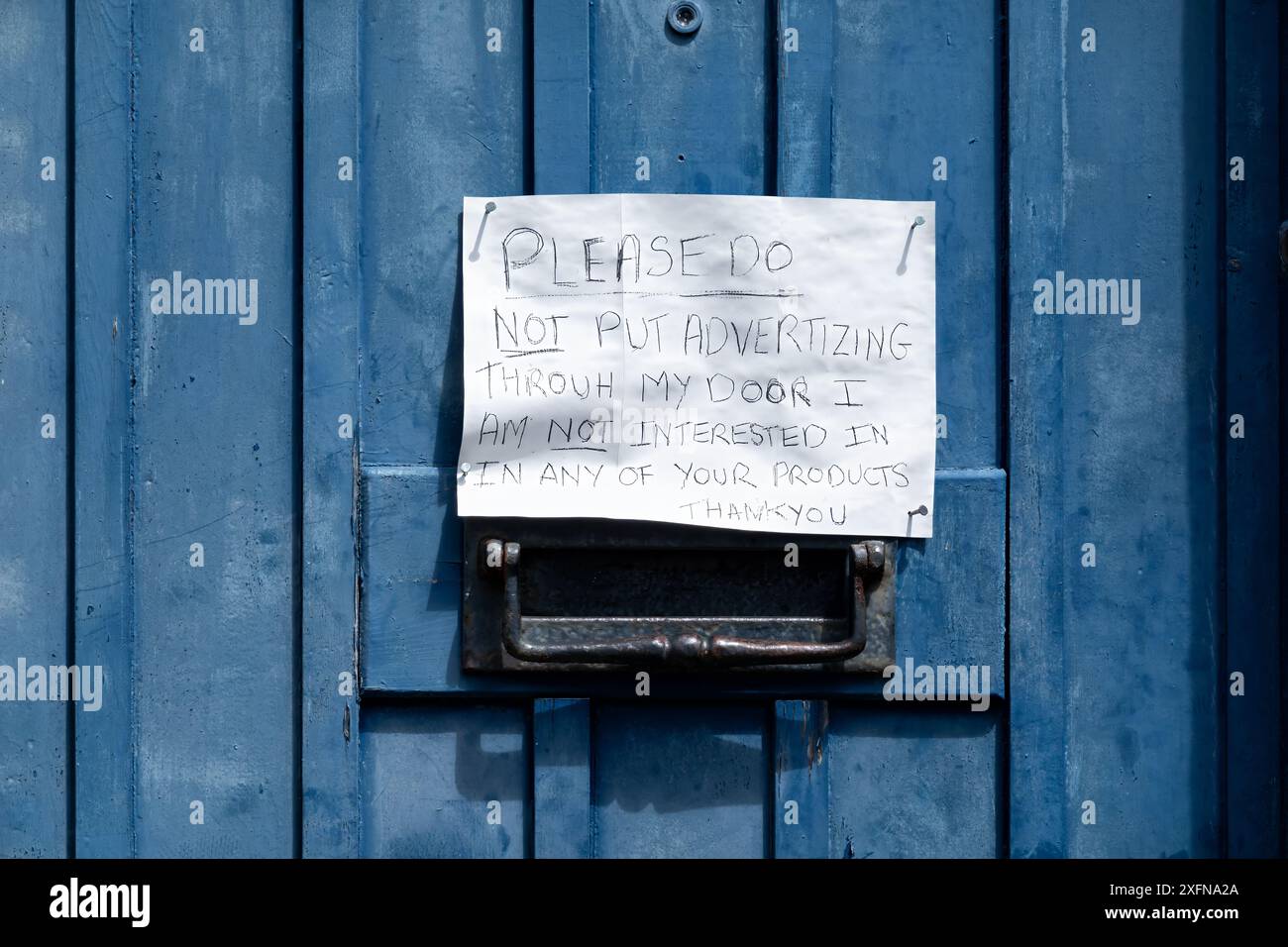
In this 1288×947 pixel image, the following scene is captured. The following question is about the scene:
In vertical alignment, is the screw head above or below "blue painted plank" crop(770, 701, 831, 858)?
above

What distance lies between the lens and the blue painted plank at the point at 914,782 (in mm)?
1696

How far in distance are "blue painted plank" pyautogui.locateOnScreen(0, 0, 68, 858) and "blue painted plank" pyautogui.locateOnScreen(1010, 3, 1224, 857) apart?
1.48 meters

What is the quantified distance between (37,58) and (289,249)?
49cm

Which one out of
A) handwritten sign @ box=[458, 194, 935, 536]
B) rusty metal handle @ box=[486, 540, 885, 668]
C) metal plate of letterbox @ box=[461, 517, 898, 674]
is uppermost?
handwritten sign @ box=[458, 194, 935, 536]

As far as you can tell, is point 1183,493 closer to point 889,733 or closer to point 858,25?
point 889,733

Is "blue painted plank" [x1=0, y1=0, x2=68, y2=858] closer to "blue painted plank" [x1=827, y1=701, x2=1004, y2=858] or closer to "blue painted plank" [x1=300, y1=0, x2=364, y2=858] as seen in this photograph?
"blue painted plank" [x1=300, y1=0, x2=364, y2=858]

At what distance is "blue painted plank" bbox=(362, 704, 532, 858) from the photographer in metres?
1.69

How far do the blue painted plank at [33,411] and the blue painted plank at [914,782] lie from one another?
1213mm

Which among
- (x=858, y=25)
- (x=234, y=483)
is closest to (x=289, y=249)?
(x=234, y=483)

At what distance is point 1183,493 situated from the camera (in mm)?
1696

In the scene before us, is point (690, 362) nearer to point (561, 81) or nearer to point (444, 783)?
point (561, 81)

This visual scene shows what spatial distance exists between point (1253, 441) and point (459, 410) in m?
1.24

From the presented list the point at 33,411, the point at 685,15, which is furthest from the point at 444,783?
the point at 685,15

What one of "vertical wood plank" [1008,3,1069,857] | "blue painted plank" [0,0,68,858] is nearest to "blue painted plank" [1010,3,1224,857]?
"vertical wood plank" [1008,3,1069,857]
